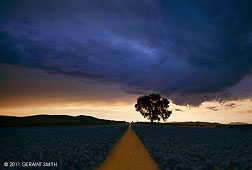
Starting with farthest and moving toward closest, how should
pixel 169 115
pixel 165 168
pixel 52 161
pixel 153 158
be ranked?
1. pixel 169 115
2. pixel 153 158
3. pixel 52 161
4. pixel 165 168

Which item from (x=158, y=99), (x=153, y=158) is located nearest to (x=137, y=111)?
(x=158, y=99)

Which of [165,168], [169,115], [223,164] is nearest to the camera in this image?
[165,168]

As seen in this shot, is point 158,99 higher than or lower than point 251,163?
higher

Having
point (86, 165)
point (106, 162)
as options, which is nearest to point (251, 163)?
point (106, 162)

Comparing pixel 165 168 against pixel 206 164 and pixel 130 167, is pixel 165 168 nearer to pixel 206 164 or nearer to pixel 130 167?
pixel 130 167

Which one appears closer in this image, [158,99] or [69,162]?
[69,162]

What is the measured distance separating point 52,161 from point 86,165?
2028 mm

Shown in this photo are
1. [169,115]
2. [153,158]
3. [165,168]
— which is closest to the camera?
[165,168]

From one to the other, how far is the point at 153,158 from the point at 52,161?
204 inches

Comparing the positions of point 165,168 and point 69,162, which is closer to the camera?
point 165,168

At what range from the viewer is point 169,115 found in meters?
97.6

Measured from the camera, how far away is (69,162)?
339 inches

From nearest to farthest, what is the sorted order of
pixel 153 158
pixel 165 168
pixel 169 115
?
pixel 165 168 → pixel 153 158 → pixel 169 115

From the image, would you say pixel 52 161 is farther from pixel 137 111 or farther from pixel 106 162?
pixel 137 111
